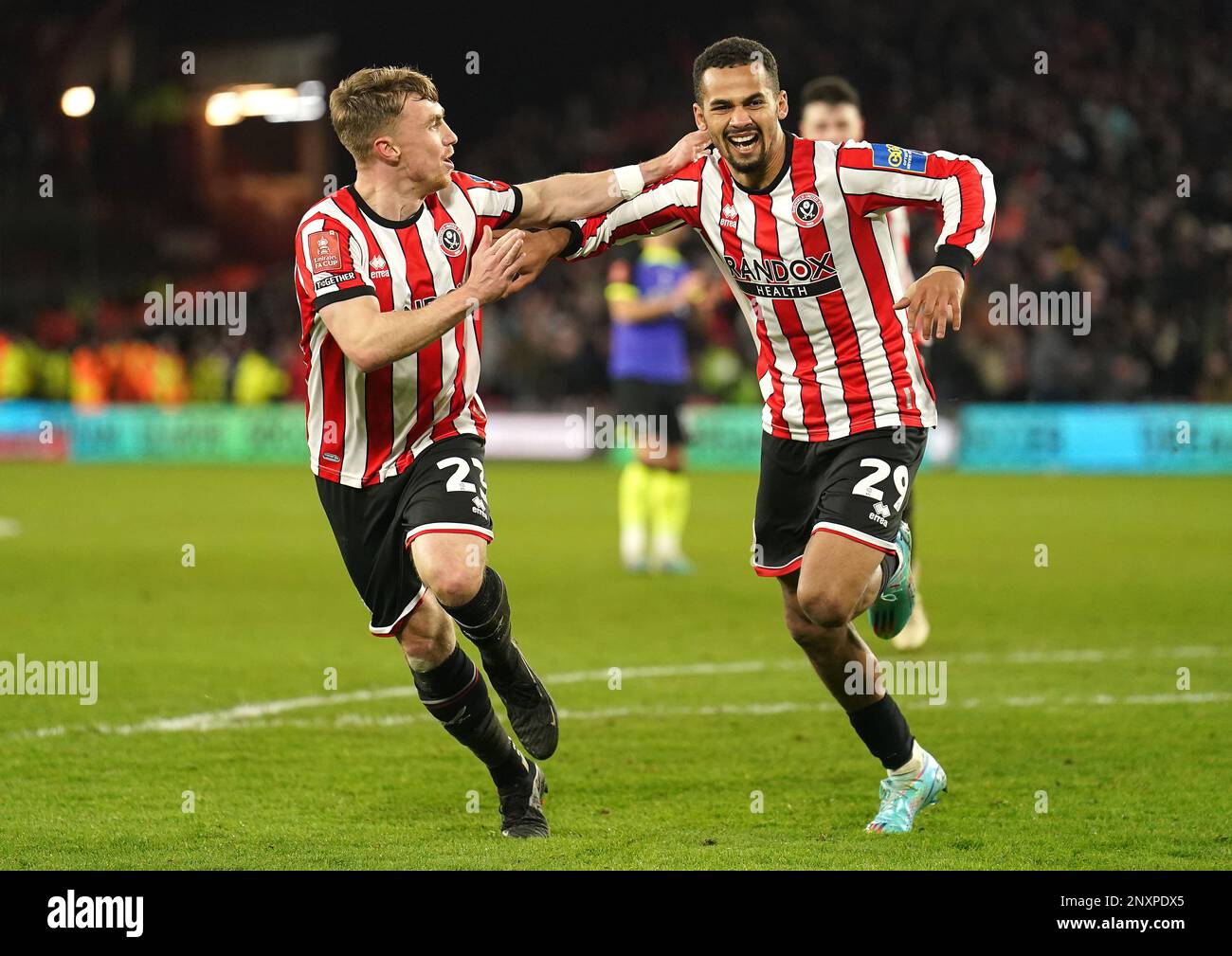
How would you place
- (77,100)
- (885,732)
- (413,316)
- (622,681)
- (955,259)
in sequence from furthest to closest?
(77,100) < (622,681) < (885,732) < (955,259) < (413,316)

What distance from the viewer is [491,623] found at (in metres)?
5.24

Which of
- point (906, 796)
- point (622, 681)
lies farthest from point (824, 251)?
point (622, 681)

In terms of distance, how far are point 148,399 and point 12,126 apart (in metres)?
6.60

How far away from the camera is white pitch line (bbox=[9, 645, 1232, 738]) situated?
700 cm

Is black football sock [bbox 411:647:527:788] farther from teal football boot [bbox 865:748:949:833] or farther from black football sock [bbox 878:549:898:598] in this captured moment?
black football sock [bbox 878:549:898:598]

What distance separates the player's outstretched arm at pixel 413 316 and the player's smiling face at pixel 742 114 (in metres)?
0.81

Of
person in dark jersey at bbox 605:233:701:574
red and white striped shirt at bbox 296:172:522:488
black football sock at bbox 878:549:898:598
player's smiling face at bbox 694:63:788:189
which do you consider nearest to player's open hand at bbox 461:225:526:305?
red and white striped shirt at bbox 296:172:522:488

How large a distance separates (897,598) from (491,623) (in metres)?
1.39

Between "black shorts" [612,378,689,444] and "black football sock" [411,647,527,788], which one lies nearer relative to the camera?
"black football sock" [411,647,527,788]

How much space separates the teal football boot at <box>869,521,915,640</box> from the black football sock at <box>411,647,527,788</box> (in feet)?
4.16

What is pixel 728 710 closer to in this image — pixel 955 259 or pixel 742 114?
pixel 955 259

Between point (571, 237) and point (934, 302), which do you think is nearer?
point (934, 302)

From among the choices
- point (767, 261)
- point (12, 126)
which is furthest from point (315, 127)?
point (767, 261)
